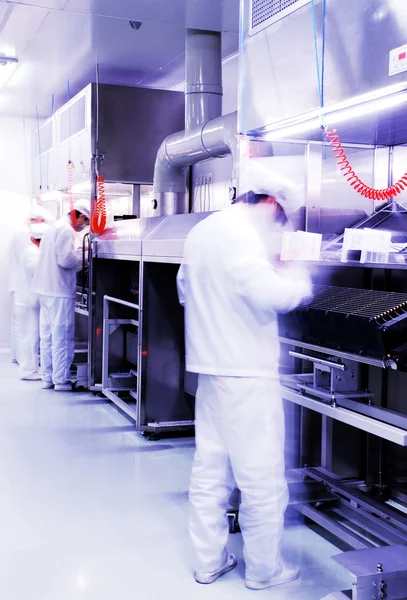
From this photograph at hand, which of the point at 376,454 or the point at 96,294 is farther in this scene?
the point at 96,294

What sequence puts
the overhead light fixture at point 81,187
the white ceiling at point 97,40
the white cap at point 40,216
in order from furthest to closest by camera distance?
the white cap at point 40,216 < the overhead light fixture at point 81,187 < the white ceiling at point 97,40

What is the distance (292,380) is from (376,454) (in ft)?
2.42

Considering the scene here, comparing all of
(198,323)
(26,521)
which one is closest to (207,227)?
(198,323)

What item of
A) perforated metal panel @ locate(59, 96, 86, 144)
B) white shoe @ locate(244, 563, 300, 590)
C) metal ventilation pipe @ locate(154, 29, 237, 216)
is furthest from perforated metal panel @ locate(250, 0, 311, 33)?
perforated metal panel @ locate(59, 96, 86, 144)

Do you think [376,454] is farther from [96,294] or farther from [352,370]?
[96,294]

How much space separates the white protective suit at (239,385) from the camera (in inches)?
92.6

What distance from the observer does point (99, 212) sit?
18.1 ft

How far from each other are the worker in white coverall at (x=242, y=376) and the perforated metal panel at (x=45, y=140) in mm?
4959

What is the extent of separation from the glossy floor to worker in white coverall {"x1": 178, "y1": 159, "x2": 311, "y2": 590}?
0.15 meters

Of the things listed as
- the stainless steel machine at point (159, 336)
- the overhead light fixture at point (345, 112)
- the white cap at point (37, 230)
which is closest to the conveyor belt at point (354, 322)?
the overhead light fixture at point (345, 112)

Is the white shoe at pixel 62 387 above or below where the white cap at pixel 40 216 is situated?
below

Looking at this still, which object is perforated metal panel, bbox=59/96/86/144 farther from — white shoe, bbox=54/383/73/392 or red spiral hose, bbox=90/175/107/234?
white shoe, bbox=54/383/73/392

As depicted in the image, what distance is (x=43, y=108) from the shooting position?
7.72 meters

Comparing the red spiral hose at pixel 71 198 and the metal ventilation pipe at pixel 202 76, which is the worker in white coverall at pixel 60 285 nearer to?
the red spiral hose at pixel 71 198
